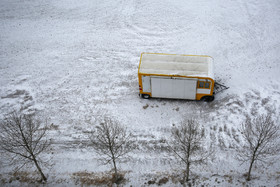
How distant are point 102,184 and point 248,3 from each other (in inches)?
1107

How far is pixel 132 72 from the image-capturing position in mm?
23766

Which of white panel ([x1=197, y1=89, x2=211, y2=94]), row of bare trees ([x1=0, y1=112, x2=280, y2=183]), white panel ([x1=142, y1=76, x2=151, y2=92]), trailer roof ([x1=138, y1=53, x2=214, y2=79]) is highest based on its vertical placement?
trailer roof ([x1=138, y1=53, x2=214, y2=79])

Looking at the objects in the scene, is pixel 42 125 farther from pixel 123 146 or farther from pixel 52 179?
pixel 123 146

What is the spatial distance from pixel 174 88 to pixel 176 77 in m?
1.14

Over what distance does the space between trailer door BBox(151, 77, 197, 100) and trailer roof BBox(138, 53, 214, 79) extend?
2.02 feet

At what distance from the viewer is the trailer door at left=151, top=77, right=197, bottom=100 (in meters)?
19.2

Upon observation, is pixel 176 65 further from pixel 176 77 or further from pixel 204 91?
pixel 204 91

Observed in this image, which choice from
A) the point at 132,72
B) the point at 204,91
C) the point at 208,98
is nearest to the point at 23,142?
the point at 132,72

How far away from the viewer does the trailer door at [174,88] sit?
19.2m

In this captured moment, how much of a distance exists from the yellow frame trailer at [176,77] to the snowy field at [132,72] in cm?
109

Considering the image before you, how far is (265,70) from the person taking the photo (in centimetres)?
2267

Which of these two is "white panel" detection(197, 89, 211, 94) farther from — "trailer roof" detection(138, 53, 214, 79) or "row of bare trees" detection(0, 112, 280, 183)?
"row of bare trees" detection(0, 112, 280, 183)

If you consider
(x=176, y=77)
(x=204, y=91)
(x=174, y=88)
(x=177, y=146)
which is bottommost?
(x=177, y=146)

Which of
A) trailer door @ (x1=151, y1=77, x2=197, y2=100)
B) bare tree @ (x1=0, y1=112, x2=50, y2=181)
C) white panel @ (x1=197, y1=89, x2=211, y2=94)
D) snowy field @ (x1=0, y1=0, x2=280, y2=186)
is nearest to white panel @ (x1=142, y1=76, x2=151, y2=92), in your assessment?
trailer door @ (x1=151, y1=77, x2=197, y2=100)
